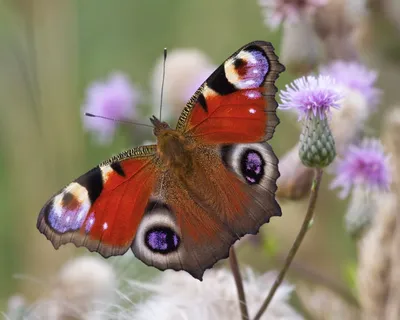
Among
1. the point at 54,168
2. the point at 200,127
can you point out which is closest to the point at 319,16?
the point at 200,127

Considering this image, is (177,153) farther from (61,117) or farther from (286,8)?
(61,117)

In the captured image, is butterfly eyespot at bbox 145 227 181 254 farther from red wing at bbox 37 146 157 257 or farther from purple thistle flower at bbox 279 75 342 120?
purple thistle flower at bbox 279 75 342 120

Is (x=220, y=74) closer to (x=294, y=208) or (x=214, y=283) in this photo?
(x=214, y=283)

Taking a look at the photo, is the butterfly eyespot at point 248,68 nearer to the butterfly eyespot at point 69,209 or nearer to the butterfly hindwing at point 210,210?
the butterfly hindwing at point 210,210

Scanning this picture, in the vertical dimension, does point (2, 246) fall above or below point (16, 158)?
below

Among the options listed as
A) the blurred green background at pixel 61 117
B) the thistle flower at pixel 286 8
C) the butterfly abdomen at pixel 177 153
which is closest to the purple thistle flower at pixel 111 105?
the blurred green background at pixel 61 117

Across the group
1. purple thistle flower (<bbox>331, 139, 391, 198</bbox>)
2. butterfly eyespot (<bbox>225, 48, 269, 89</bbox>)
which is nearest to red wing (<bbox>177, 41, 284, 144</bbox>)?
butterfly eyespot (<bbox>225, 48, 269, 89</bbox>)

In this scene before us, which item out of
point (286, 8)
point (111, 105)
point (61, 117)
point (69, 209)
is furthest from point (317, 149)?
point (61, 117)
